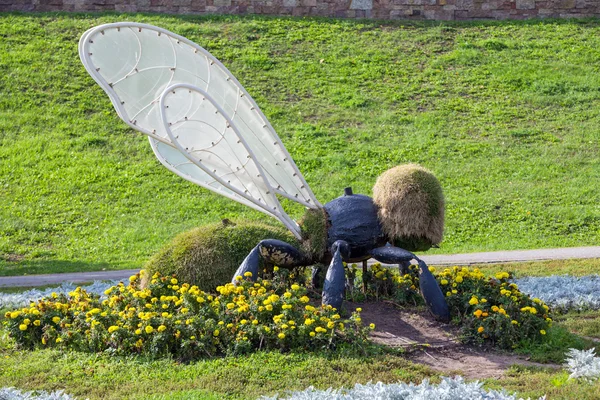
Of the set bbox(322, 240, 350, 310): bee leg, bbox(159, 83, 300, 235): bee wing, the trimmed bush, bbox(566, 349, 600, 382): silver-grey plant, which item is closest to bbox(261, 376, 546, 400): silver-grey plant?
bbox(566, 349, 600, 382): silver-grey plant

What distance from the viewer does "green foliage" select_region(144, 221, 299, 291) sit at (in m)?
6.94

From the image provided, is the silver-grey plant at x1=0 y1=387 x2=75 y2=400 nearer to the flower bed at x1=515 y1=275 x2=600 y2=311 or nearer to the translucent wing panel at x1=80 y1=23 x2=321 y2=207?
the translucent wing panel at x1=80 y1=23 x2=321 y2=207

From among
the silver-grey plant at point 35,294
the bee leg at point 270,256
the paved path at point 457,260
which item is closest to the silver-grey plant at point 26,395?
the bee leg at point 270,256

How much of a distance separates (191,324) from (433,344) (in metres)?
1.77

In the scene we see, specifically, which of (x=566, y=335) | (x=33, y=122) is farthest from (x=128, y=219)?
(x=566, y=335)

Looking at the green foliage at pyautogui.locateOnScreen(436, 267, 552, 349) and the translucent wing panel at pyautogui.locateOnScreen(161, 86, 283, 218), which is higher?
the translucent wing panel at pyautogui.locateOnScreen(161, 86, 283, 218)

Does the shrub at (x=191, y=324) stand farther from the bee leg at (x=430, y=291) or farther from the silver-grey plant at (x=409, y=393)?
the silver-grey plant at (x=409, y=393)

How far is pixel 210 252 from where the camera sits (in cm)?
698

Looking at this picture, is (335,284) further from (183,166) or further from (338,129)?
(338,129)

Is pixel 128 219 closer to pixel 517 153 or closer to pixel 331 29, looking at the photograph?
pixel 517 153

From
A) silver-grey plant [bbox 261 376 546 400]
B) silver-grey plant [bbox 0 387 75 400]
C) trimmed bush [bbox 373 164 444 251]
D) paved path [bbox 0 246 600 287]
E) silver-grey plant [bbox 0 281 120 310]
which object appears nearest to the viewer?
silver-grey plant [bbox 261 376 546 400]

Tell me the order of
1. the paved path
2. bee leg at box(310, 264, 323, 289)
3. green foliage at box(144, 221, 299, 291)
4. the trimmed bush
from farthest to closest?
1. the paved path
2. bee leg at box(310, 264, 323, 289)
3. green foliage at box(144, 221, 299, 291)
4. the trimmed bush

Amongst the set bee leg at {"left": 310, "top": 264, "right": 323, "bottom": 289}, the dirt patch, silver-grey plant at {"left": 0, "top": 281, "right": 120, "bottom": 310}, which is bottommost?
silver-grey plant at {"left": 0, "top": 281, "right": 120, "bottom": 310}

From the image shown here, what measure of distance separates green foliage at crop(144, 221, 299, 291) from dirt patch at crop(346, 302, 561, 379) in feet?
3.29
